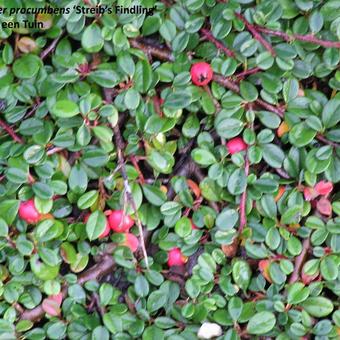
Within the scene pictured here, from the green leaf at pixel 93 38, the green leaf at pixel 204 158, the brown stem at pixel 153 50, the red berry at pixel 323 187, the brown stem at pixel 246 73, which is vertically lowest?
the red berry at pixel 323 187

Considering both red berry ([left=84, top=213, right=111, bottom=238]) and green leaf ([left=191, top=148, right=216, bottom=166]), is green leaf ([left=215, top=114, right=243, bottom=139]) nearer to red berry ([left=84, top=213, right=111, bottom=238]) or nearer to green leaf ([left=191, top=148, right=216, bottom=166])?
green leaf ([left=191, top=148, right=216, bottom=166])

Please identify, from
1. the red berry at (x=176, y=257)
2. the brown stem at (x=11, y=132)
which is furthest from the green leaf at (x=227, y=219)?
the brown stem at (x=11, y=132)

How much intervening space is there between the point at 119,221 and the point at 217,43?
1.73ft

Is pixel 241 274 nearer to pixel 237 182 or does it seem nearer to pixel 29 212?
pixel 237 182

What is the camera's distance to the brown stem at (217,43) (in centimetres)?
153

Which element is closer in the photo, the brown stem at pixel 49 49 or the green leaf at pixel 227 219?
the green leaf at pixel 227 219

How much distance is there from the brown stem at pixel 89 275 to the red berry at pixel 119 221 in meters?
0.09

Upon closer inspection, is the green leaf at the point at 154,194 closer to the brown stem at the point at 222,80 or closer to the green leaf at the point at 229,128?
the green leaf at the point at 229,128

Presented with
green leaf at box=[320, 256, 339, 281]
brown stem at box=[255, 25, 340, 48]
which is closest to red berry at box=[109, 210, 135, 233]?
green leaf at box=[320, 256, 339, 281]

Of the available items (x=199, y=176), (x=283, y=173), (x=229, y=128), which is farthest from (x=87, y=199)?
(x=283, y=173)

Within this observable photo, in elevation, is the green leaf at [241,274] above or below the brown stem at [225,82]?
below

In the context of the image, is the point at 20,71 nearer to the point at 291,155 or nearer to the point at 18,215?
the point at 18,215

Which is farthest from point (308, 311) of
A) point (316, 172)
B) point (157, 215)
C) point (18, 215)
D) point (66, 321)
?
point (18, 215)

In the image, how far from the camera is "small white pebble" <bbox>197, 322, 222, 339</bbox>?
1444 mm
